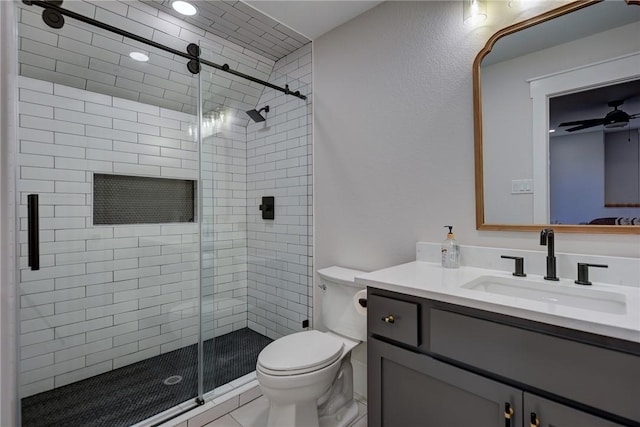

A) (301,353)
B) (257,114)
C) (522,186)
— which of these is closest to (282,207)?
(257,114)

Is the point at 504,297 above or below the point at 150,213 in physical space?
below

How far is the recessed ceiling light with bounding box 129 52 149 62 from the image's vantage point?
203 centimetres

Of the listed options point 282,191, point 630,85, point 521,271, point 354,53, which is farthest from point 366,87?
point 521,271

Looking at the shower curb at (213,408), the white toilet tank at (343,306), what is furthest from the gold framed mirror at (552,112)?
the shower curb at (213,408)

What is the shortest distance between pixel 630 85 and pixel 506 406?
1.27 m

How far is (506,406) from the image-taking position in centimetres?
91

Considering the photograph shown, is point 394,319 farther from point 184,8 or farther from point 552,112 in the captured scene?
point 184,8

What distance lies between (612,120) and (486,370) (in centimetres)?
109

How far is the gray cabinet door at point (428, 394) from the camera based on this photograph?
0.95 meters

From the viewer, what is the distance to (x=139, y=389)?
6.32 ft

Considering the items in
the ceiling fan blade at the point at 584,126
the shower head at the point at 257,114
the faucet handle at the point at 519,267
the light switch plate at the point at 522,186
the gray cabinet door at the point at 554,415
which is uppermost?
the shower head at the point at 257,114

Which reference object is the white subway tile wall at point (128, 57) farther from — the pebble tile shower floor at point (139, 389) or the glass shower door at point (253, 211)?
the pebble tile shower floor at point (139, 389)

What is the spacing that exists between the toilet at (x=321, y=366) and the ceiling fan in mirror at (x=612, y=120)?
48.4 inches

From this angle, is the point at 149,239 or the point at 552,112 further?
the point at 149,239
